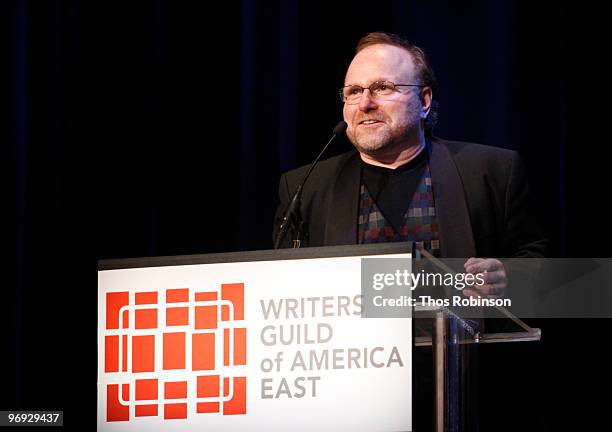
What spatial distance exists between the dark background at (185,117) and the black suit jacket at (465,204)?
300mm

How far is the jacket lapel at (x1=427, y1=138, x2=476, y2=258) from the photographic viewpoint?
101 inches

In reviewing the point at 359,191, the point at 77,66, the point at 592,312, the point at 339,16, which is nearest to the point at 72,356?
the point at 77,66

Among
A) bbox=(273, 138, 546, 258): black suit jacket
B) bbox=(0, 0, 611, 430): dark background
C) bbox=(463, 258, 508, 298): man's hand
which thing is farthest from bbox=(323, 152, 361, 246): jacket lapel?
bbox=(463, 258, 508, 298): man's hand

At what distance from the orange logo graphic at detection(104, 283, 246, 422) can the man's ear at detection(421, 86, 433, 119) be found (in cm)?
117

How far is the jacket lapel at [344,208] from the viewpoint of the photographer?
2.63 m

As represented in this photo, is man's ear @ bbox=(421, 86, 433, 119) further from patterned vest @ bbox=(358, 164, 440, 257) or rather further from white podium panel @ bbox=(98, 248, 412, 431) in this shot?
white podium panel @ bbox=(98, 248, 412, 431)

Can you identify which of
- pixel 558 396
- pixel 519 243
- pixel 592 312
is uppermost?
pixel 519 243

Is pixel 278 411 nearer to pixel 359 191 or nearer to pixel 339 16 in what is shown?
pixel 359 191

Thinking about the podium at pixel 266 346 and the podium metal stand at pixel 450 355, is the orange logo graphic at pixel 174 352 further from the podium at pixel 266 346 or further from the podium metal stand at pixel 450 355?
the podium metal stand at pixel 450 355

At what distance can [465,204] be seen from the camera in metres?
2.66

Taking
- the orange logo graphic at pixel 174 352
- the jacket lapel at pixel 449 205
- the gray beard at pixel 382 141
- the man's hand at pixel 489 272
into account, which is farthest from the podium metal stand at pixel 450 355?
the gray beard at pixel 382 141

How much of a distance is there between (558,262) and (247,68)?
47.6 inches

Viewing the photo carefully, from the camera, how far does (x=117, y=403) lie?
1918 millimetres

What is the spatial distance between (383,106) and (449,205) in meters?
0.34
